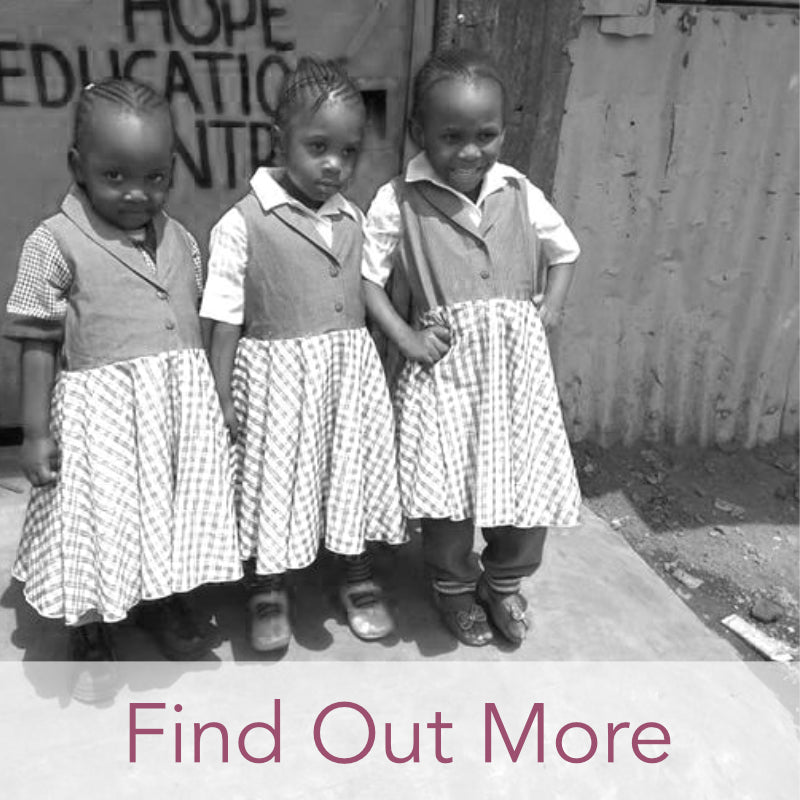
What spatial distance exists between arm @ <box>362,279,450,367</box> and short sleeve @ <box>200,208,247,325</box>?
340 millimetres

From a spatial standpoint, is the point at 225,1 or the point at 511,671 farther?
the point at 225,1

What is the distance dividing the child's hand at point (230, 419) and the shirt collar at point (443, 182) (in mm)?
744

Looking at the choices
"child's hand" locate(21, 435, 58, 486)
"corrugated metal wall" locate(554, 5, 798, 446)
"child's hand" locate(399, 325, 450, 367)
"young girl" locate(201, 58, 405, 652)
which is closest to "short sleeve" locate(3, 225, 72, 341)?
"child's hand" locate(21, 435, 58, 486)

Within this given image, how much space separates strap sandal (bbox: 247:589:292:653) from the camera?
2.62 metres

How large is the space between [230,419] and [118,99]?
82 centimetres

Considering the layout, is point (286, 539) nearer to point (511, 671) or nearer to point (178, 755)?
point (178, 755)

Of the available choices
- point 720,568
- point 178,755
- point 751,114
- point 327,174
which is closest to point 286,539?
point 178,755

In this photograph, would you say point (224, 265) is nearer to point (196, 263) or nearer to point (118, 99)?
point (196, 263)

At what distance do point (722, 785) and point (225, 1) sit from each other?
9.07ft

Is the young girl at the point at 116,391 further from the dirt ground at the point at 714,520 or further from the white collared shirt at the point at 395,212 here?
the dirt ground at the point at 714,520

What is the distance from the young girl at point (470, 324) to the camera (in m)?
2.47

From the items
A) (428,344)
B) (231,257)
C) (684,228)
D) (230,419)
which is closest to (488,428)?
(428,344)

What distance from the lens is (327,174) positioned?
2338mm

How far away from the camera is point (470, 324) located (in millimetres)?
2490
